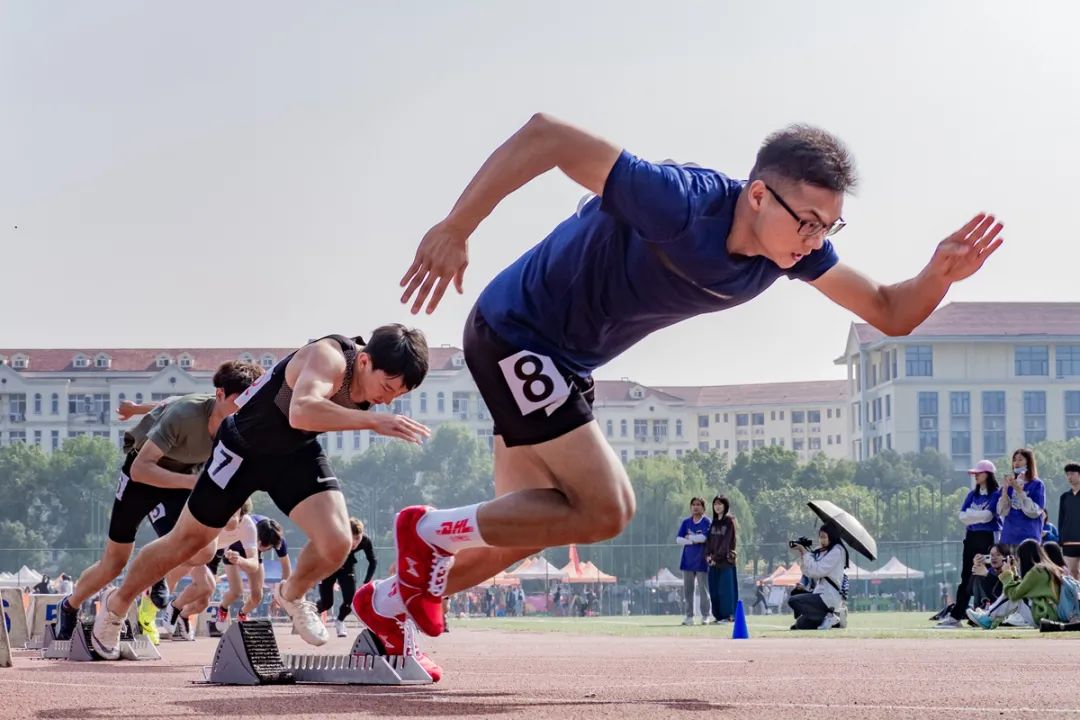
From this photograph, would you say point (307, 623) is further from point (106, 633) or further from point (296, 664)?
point (106, 633)

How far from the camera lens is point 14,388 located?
176500 millimetres

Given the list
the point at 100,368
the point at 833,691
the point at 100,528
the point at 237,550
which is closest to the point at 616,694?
the point at 833,691

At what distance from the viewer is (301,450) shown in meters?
8.66

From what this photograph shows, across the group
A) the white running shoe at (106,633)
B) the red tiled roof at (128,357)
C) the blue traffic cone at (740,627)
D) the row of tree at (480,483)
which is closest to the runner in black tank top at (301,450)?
the white running shoe at (106,633)

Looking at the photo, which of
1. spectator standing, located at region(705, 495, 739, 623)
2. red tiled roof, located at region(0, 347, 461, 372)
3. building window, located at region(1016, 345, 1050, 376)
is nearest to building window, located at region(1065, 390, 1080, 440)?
building window, located at region(1016, 345, 1050, 376)

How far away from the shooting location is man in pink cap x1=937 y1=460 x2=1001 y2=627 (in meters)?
19.7

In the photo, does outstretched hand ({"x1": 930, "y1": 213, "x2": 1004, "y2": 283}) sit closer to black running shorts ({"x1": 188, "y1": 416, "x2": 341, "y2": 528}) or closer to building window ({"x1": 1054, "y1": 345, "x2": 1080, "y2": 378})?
black running shorts ({"x1": 188, "y1": 416, "x2": 341, "y2": 528})

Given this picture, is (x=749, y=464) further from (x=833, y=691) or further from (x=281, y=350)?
(x=833, y=691)

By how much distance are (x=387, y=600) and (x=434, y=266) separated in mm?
1978

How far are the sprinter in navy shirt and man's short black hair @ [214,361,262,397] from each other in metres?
3.26

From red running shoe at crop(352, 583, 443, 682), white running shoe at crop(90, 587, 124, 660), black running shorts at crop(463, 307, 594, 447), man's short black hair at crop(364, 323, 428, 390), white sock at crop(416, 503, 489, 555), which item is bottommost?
white running shoe at crop(90, 587, 124, 660)

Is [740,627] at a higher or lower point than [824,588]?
lower

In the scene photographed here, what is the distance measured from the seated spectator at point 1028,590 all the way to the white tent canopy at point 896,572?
156 ft

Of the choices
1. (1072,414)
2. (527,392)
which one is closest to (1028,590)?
(527,392)
